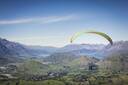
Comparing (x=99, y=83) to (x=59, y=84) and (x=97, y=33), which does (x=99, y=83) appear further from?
(x=97, y=33)

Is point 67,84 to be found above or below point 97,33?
below

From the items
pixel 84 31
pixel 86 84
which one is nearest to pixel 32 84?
pixel 86 84

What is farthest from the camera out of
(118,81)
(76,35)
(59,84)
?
(118,81)

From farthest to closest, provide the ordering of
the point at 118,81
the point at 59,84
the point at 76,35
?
the point at 118,81 < the point at 59,84 < the point at 76,35

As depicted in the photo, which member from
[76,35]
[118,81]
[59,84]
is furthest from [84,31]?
[118,81]

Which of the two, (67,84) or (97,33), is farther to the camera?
(67,84)

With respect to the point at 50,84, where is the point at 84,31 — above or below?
above

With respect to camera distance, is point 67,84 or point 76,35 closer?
point 76,35

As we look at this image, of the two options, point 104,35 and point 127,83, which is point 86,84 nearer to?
point 127,83
